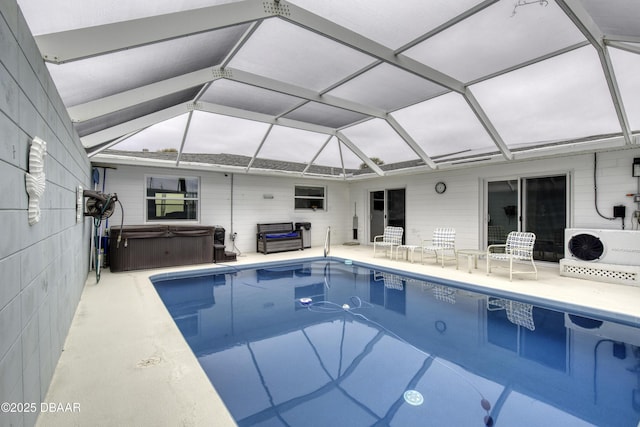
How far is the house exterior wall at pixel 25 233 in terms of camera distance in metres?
1.27

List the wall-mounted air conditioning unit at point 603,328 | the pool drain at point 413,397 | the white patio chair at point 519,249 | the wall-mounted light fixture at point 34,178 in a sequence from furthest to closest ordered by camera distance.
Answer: the white patio chair at point 519,249 < the wall-mounted air conditioning unit at point 603,328 < the pool drain at point 413,397 < the wall-mounted light fixture at point 34,178

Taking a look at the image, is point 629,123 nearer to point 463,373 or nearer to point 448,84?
point 448,84

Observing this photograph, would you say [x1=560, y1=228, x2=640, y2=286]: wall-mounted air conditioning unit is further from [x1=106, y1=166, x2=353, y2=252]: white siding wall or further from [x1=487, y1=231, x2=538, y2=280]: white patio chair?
[x1=106, y1=166, x2=353, y2=252]: white siding wall

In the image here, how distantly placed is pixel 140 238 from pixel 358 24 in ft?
19.5

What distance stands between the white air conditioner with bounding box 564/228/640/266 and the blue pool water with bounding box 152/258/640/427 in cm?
216

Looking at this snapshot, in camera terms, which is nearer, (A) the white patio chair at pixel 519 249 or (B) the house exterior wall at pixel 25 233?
(B) the house exterior wall at pixel 25 233

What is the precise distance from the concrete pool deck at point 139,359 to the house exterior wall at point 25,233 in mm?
206

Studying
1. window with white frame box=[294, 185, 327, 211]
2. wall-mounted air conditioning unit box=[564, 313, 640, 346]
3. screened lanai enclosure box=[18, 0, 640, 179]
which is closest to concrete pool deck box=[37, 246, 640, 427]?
wall-mounted air conditioning unit box=[564, 313, 640, 346]

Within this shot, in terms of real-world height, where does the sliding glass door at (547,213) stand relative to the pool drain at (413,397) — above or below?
above

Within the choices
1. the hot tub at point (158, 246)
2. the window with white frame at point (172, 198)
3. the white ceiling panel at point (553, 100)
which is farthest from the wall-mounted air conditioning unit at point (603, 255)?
the window with white frame at point (172, 198)

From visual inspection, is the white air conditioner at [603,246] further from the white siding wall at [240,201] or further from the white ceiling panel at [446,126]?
the white siding wall at [240,201]

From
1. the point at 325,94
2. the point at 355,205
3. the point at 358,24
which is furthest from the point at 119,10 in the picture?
the point at 355,205

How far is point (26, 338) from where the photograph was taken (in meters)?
1.59

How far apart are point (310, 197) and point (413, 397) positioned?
8498 mm
